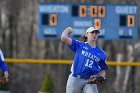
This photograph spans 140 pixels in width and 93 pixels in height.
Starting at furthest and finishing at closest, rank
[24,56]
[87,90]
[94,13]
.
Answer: [24,56], [94,13], [87,90]

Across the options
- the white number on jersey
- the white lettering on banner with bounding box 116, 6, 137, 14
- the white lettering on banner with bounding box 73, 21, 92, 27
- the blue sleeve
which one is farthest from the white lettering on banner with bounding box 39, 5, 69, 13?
the white number on jersey

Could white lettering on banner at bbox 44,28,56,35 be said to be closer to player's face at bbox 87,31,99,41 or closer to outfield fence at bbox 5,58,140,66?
outfield fence at bbox 5,58,140,66

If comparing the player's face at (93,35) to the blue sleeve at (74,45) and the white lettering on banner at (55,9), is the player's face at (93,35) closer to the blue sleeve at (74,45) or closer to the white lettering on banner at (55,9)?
the blue sleeve at (74,45)

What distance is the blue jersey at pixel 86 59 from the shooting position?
10.6 meters

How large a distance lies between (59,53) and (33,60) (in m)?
0.72

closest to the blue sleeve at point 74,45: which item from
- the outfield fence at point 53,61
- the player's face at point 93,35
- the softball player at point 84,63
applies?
the softball player at point 84,63

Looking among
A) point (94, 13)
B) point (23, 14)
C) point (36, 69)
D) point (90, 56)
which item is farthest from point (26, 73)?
point (90, 56)

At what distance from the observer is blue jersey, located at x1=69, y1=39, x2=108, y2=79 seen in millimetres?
10602

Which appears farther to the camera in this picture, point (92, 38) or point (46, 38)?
point (46, 38)

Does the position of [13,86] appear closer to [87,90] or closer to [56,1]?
[56,1]

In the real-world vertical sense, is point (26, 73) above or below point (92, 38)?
below

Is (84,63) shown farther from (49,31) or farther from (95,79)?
(49,31)

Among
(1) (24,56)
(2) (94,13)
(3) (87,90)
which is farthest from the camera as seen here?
(1) (24,56)

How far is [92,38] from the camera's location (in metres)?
10.5
